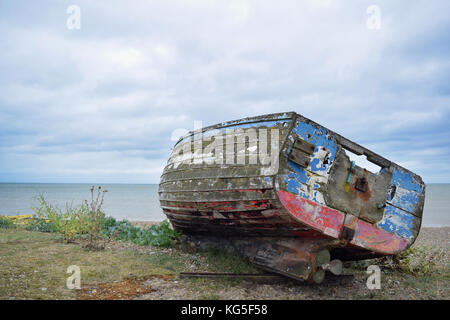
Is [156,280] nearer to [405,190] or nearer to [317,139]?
[317,139]

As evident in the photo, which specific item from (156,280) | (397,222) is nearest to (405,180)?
(397,222)

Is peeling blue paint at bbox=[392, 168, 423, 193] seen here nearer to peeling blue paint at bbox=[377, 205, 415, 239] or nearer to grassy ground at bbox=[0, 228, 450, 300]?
peeling blue paint at bbox=[377, 205, 415, 239]

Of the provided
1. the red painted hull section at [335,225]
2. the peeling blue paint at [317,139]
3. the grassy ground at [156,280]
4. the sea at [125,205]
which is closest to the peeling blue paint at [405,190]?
the red painted hull section at [335,225]

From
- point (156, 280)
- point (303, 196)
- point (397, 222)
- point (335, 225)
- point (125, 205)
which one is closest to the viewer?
point (303, 196)

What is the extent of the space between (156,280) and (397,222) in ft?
11.0

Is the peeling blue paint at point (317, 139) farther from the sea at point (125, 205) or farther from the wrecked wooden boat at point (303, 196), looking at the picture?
the sea at point (125, 205)

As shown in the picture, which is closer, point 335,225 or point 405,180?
point 335,225

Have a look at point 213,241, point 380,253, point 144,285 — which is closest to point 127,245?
point 213,241

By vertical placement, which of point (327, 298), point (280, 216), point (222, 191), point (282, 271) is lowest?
point (327, 298)

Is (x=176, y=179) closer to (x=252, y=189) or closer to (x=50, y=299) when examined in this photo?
(x=252, y=189)

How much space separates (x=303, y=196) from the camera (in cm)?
398

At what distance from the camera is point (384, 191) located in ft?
14.6

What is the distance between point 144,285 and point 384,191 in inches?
132
